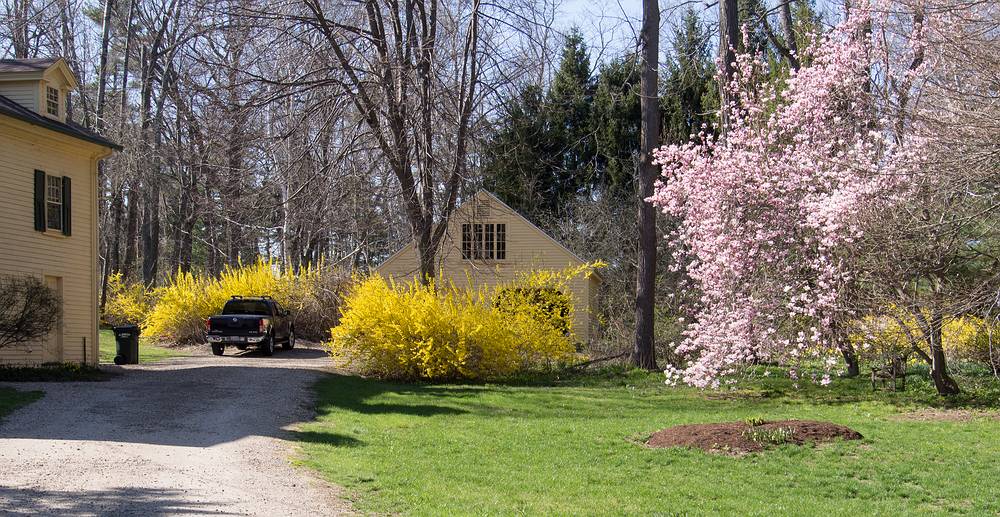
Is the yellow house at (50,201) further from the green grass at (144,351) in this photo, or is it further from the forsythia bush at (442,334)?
the forsythia bush at (442,334)

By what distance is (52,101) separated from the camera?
19766 mm

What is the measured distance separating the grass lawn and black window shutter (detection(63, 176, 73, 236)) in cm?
755

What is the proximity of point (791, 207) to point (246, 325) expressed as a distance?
58.3ft

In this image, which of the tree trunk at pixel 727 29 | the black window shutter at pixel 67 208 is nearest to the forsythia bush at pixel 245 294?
the black window shutter at pixel 67 208

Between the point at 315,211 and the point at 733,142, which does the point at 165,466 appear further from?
the point at 315,211

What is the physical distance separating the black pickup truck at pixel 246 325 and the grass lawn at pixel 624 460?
11.0 metres

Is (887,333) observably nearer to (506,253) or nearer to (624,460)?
(624,460)

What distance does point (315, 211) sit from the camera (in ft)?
69.5

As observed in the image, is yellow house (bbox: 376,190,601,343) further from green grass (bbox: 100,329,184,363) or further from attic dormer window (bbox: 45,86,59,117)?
attic dormer window (bbox: 45,86,59,117)

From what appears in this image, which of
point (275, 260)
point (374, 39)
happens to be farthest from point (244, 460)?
point (275, 260)

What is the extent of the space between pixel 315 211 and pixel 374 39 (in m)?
4.82

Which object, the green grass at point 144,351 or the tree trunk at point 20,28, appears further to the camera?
the tree trunk at point 20,28

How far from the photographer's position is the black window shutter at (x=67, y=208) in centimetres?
1927

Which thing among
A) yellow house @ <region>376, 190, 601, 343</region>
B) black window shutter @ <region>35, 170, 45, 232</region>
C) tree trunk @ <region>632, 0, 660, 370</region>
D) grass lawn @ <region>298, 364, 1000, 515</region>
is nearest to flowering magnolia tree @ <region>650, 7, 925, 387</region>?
grass lawn @ <region>298, 364, 1000, 515</region>
